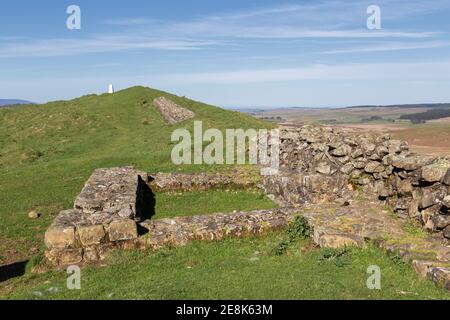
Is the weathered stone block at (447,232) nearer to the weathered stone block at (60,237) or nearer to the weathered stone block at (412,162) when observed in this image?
the weathered stone block at (412,162)

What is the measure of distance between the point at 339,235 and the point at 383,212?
9.32 ft

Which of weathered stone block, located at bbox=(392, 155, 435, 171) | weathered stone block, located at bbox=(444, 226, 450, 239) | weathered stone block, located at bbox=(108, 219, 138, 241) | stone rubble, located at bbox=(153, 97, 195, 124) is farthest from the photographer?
stone rubble, located at bbox=(153, 97, 195, 124)

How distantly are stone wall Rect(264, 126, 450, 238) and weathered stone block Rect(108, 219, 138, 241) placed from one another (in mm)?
8485

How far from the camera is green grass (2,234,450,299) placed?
9.88 m

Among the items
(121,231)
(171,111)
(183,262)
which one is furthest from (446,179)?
(171,111)

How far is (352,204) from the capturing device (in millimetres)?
16172

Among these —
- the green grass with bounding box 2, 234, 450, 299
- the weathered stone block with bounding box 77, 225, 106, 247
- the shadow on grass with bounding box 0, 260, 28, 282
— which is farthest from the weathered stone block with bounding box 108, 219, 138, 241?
the shadow on grass with bounding box 0, 260, 28, 282

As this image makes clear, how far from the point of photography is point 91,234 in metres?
13.2

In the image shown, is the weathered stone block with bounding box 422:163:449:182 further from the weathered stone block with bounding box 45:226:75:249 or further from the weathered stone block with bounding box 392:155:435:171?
the weathered stone block with bounding box 45:226:75:249

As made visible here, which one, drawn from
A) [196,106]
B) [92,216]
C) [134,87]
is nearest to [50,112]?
[134,87]

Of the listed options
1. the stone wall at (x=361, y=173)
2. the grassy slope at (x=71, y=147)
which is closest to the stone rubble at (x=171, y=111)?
the grassy slope at (x=71, y=147)

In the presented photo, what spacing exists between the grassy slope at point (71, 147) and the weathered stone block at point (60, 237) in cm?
239

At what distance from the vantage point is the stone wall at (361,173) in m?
13.1

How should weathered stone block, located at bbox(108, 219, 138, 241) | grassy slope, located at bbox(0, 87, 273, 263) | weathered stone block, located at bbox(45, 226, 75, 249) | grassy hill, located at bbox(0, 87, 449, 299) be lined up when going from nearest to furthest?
grassy hill, located at bbox(0, 87, 449, 299) → weathered stone block, located at bbox(45, 226, 75, 249) → weathered stone block, located at bbox(108, 219, 138, 241) → grassy slope, located at bbox(0, 87, 273, 263)
